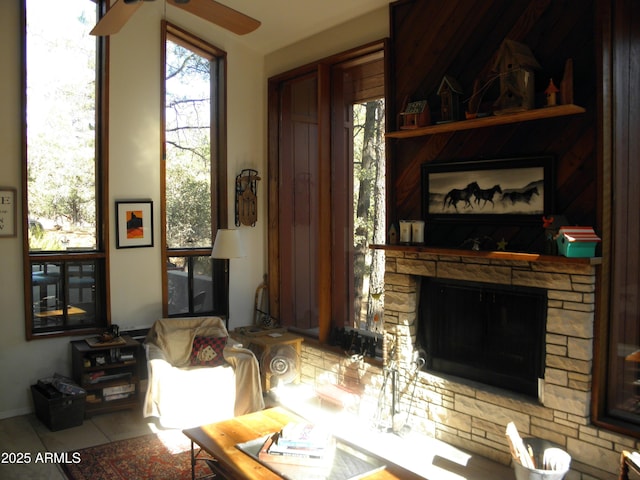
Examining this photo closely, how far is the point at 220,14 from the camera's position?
9.87 ft

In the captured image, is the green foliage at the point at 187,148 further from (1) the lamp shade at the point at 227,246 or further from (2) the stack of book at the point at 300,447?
(2) the stack of book at the point at 300,447

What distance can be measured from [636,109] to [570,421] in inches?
73.4

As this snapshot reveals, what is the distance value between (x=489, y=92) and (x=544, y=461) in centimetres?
233

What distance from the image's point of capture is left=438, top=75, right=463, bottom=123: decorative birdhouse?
3682mm

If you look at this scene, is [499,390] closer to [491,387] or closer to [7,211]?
[491,387]

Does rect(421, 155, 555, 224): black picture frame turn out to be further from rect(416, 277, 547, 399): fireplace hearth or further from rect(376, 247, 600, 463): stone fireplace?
rect(416, 277, 547, 399): fireplace hearth

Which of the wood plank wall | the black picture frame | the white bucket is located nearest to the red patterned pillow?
the wood plank wall

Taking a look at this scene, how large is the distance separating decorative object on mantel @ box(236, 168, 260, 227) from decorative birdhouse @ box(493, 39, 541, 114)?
2.79 meters

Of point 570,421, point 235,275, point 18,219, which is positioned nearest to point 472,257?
point 570,421

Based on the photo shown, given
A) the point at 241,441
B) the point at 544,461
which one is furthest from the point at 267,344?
the point at 544,461

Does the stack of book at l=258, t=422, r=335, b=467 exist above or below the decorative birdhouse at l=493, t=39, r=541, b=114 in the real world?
below

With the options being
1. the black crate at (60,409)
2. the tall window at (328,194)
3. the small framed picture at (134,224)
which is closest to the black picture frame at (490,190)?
the tall window at (328,194)

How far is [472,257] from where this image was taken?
365 cm

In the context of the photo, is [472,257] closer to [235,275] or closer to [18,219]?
[235,275]
